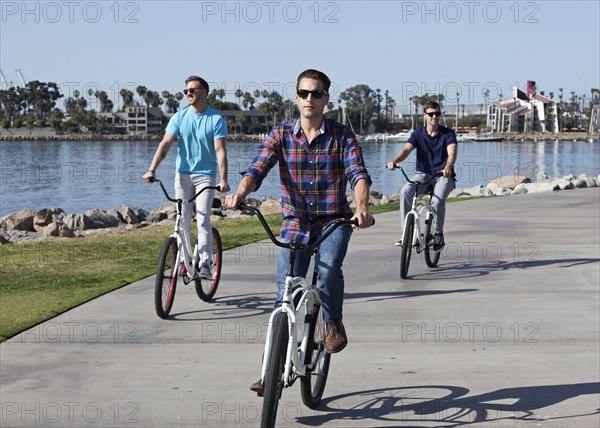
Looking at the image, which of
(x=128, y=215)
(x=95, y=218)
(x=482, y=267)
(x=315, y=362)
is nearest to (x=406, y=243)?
(x=482, y=267)

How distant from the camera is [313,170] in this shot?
249 inches

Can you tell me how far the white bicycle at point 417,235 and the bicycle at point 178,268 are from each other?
7.50ft

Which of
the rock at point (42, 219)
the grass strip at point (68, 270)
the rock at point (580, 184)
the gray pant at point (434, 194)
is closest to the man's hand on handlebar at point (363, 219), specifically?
the grass strip at point (68, 270)

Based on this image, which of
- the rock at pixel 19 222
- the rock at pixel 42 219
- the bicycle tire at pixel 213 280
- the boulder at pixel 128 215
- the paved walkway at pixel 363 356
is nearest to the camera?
the paved walkway at pixel 363 356

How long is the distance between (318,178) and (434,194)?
600 centimetres

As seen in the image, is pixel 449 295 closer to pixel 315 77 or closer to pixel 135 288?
pixel 135 288

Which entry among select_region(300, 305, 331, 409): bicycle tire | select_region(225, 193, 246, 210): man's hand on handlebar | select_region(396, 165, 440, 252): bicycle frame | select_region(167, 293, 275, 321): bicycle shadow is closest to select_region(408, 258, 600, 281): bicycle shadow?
select_region(396, 165, 440, 252): bicycle frame

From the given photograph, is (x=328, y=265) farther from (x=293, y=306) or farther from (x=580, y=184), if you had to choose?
(x=580, y=184)

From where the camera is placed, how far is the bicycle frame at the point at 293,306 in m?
5.54

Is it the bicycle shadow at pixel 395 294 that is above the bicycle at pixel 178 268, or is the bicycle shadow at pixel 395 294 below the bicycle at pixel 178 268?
below

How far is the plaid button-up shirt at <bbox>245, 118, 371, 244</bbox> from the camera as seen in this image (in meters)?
6.32

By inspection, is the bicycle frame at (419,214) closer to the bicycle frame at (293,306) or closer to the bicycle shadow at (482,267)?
the bicycle shadow at (482,267)

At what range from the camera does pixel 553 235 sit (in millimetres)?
15773

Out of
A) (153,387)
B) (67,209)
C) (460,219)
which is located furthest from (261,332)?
(67,209)
